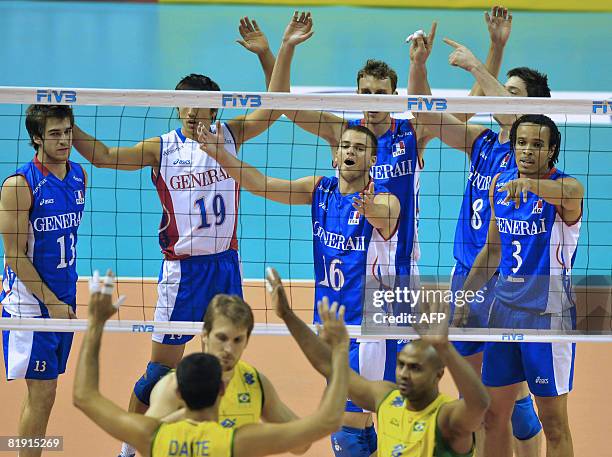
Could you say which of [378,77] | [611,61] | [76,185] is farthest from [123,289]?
[611,61]

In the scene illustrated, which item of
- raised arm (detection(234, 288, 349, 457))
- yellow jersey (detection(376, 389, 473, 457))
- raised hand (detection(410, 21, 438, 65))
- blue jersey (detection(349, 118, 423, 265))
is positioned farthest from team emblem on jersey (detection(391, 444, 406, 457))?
raised hand (detection(410, 21, 438, 65))

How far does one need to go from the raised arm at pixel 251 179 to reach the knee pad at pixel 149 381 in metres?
1.38

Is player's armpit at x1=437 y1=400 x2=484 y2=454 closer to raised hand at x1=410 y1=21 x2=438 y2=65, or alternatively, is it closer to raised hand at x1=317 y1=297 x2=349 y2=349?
raised hand at x1=317 y1=297 x2=349 y2=349

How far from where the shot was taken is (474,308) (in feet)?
20.9

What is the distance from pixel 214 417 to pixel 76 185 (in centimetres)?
272

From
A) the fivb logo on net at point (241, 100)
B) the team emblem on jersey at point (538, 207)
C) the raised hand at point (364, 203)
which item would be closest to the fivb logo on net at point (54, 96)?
the fivb logo on net at point (241, 100)

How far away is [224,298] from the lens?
15.6 feet

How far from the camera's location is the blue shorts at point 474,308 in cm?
630

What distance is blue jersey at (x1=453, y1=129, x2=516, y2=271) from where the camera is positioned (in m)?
6.71

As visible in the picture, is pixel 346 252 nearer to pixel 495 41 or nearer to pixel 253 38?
pixel 253 38

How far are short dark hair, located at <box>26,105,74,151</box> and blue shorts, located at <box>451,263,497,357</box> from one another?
267 cm

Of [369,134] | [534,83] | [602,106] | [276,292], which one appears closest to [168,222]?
[369,134]

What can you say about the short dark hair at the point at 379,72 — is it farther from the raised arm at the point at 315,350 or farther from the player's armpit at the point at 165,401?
the player's armpit at the point at 165,401

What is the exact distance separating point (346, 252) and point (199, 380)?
2322 millimetres
